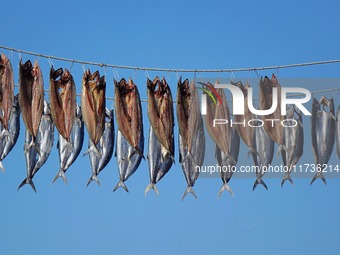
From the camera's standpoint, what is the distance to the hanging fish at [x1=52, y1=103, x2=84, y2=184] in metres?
12.7

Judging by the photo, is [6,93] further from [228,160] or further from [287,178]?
[287,178]

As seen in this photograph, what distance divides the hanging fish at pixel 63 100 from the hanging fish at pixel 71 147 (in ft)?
1.28

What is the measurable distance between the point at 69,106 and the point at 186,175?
187cm

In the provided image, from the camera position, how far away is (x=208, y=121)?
1283cm

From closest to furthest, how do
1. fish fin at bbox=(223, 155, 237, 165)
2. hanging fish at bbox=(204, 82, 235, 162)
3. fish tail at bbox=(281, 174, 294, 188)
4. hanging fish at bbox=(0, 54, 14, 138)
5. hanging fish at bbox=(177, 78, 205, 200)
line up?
hanging fish at bbox=(0, 54, 14, 138), hanging fish at bbox=(177, 78, 205, 200), hanging fish at bbox=(204, 82, 235, 162), fish fin at bbox=(223, 155, 237, 165), fish tail at bbox=(281, 174, 294, 188)

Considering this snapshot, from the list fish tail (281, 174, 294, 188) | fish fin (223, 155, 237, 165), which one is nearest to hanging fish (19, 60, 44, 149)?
fish fin (223, 155, 237, 165)

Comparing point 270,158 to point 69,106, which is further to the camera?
point 270,158

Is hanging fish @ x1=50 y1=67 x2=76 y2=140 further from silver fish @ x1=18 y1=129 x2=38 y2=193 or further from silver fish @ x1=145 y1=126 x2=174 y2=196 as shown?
silver fish @ x1=145 y1=126 x2=174 y2=196

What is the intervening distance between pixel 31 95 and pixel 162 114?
5.73 feet

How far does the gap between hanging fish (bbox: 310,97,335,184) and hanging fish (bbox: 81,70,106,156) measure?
3.05 m

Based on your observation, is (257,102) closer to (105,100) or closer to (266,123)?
(266,123)

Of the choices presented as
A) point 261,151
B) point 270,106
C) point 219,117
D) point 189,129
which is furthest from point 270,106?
point 189,129

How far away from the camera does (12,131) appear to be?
1262 cm

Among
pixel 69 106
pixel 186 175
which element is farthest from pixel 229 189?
pixel 69 106
